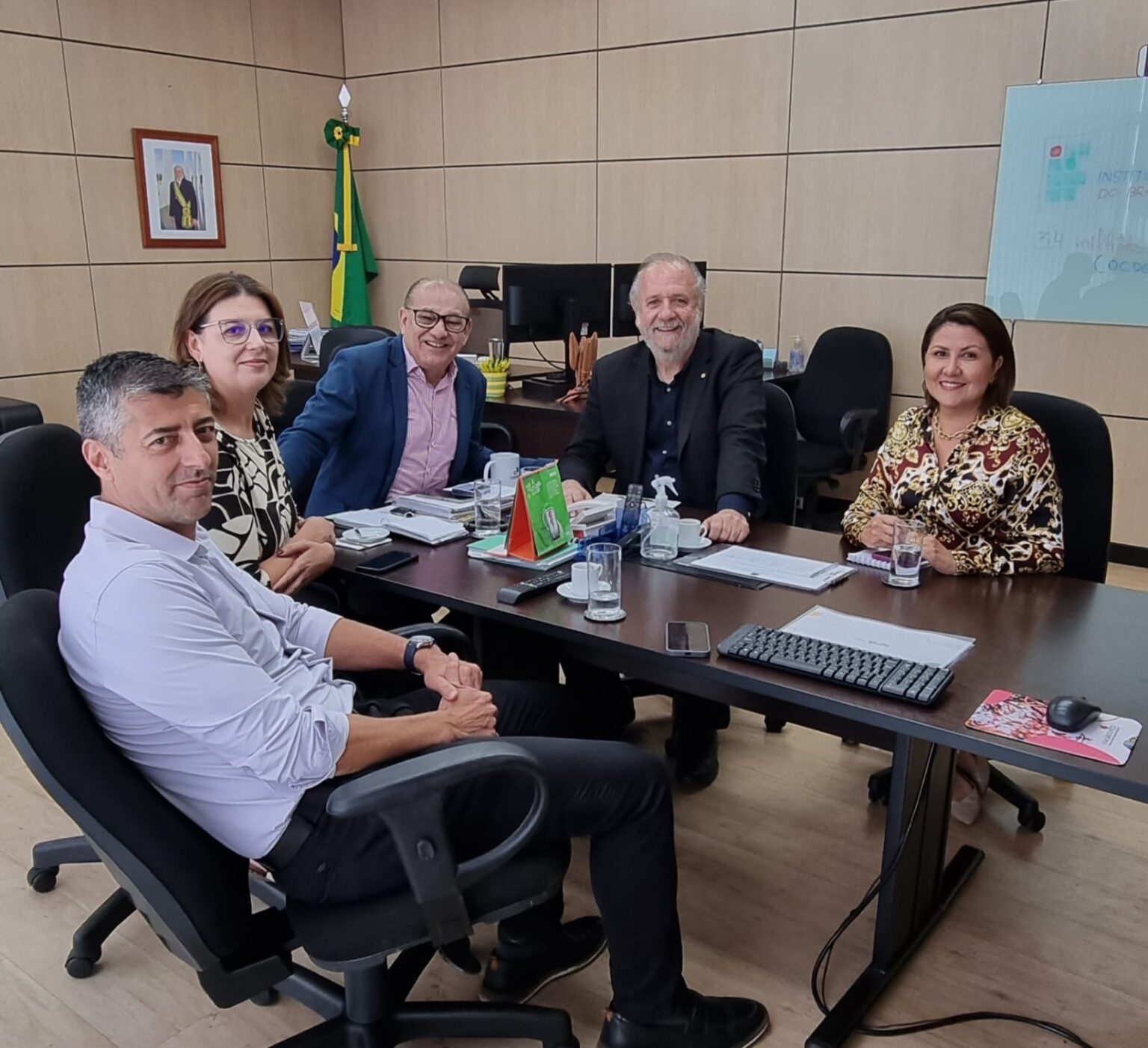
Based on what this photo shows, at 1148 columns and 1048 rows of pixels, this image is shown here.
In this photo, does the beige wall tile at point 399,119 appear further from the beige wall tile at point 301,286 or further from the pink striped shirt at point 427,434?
the pink striped shirt at point 427,434

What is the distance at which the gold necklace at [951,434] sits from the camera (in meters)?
2.31

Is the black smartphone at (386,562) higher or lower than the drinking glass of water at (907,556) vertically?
lower

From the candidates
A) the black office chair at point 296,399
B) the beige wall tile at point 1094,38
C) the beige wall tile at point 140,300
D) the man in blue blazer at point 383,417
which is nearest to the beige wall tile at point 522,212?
the beige wall tile at point 140,300

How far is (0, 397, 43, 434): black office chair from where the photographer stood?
15.4ft

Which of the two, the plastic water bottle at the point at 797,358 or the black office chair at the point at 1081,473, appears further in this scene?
the plastic water bottle at the point at 797,358

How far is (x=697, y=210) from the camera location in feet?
18.0

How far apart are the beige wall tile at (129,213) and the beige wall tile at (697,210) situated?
7.80 feet

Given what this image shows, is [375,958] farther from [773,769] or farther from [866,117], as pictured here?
[866,117]

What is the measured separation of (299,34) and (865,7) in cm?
378

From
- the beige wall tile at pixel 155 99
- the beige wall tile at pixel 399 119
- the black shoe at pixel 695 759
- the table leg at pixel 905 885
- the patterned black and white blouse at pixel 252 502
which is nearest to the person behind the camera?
the table leg at pixel 905 885

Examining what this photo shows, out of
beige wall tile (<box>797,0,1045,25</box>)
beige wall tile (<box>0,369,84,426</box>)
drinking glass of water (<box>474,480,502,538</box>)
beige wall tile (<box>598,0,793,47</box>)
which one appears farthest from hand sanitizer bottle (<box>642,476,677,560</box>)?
beige wall tile (<box>0,369,84,426</box>)

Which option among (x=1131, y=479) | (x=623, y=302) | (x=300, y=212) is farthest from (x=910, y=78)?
(x=300, y=212)

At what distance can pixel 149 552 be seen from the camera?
1397 mm

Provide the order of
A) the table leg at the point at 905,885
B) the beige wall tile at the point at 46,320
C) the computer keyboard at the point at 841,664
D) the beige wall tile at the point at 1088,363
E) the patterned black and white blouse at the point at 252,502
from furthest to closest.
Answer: the beige wall tile at the point at 46,320
the beige wall tile at the point at 1088,363
the patterned black and white blouse at the point at 252,502
the table leg at the point at 905,885
the computer keyboard at the point at 841,664
